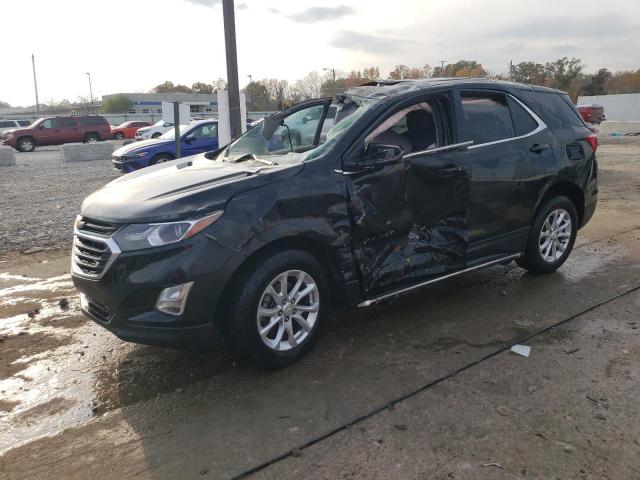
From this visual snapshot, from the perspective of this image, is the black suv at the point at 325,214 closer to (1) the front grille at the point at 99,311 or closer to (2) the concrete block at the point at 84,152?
(1) the front grille at the point at 99,311

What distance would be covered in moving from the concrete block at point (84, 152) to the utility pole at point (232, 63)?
15.1 metres

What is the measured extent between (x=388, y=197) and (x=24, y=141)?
3072 centimetres

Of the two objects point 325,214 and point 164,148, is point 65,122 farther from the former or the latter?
point 325,214

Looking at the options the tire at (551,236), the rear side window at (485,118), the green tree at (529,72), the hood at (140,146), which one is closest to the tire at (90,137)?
the hood at (140,146)

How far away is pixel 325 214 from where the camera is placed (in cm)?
370

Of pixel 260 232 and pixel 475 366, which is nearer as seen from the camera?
pixel 260 232

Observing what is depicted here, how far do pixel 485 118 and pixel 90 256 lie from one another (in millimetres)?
3407

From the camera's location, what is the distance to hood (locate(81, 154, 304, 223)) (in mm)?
3320

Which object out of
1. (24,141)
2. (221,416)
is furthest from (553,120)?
(24,141)

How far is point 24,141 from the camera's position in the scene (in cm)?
2927

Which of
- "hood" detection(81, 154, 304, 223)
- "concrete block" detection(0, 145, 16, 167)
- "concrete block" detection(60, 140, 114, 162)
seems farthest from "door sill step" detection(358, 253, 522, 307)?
"concrete block" detection(60, 140, 114, 162)

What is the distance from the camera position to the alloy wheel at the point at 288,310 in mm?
3543

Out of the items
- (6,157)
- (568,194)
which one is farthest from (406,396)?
(6,157)

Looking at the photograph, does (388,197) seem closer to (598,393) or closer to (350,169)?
(350,169)
